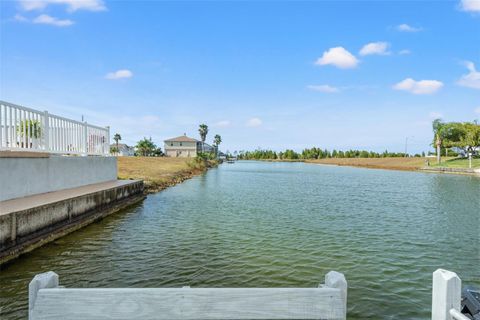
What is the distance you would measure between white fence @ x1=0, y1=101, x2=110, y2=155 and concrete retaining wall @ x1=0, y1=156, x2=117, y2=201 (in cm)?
44

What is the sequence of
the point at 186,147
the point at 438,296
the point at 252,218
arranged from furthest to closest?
1. the point at 186,147
2. the point at 252,218
3. the point at 438,296

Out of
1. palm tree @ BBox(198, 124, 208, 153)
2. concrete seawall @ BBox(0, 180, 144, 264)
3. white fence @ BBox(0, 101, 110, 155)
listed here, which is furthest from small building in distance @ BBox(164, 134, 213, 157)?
concrete seawall @ BBox(0, 180, 144, 264)

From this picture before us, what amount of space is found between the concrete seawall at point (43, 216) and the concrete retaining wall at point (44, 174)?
29 cm

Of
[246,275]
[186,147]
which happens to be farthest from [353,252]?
[186,147]

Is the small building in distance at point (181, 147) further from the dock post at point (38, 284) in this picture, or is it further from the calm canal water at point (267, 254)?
the dock post at point (38, 284)

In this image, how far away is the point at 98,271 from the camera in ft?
22.8

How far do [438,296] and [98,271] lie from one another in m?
6.48

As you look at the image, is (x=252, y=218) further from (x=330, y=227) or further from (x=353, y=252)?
(x=353, y=252)

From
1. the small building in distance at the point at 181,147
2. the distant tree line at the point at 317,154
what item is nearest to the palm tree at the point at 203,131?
the small building in distance at the point at 181,147

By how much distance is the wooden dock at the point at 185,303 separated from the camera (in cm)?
228

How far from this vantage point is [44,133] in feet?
Answer: 37.6

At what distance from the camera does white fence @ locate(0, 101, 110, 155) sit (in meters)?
9.34

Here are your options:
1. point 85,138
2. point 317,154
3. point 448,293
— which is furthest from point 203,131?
point 448,293

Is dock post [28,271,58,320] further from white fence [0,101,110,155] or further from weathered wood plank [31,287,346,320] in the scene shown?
white fence [0,101,110,155]
